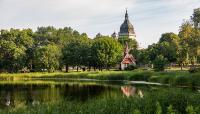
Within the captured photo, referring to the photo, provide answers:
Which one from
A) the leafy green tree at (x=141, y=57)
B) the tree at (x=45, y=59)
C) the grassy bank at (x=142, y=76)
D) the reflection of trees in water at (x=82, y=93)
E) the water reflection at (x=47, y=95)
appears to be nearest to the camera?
the water reflection at (x=47, y=95)

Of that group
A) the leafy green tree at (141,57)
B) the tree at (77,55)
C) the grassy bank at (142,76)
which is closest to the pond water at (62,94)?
the grassy bank at (142,76)

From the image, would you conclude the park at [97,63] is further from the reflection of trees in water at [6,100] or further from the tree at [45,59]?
the reflection of trees in water at [6,100]

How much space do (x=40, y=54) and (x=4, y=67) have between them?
11.5m

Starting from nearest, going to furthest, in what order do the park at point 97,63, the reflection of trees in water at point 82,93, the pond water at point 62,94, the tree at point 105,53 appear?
the pond water at point 62,94 < the reflection of trees in water at point 82,93 < the park at point 97,63 < the tree at point 105,53

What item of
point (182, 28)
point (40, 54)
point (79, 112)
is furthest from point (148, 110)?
point (40, 54)

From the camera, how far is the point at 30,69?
127125 mm

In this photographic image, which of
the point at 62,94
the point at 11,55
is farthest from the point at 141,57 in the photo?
the point at 62,94

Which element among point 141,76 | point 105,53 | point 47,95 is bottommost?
point 47,95

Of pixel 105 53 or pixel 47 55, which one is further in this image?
pixel 105 53

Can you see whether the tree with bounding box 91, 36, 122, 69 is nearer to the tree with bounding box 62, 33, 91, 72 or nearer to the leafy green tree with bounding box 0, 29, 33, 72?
the tree with bounding box 62, 33, 91, 72

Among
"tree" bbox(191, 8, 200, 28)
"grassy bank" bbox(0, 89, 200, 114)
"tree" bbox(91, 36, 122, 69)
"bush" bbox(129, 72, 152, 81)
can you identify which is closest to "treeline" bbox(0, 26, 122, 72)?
"tree" bbox(91, 36, 122, 69)

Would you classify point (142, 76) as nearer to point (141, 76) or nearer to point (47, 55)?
point (141, 76)

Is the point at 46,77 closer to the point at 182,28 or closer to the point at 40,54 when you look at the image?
the point at 40,54

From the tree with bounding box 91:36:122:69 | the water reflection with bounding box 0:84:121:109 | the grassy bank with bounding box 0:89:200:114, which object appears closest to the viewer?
the grassy bank with bounding box 0:89:200:114
